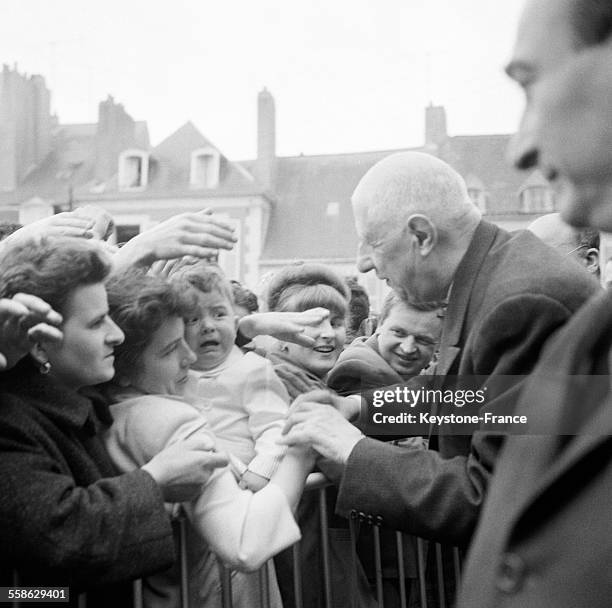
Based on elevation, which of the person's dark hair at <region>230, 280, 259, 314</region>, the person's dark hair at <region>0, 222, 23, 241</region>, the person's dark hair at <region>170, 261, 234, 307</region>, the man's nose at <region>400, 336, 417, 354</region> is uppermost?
the person's dark hair at <region>0, 222, 23, 241</region>

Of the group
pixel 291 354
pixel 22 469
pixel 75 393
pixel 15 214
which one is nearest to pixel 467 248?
pixel 291 354

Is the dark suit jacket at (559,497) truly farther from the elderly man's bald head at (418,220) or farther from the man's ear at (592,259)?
the man's ear at (592,259)

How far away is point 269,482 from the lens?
1.57 meters

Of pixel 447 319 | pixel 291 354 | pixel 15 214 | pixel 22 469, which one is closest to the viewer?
pixel 22 469

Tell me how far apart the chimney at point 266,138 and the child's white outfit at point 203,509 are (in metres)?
14.7

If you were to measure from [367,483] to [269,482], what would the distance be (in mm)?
194

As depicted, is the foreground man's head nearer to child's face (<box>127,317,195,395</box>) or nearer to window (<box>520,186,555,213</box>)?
child's face (<box>127,317,195,395</box>)

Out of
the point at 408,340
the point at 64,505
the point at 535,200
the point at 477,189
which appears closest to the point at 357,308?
the point at 408,340

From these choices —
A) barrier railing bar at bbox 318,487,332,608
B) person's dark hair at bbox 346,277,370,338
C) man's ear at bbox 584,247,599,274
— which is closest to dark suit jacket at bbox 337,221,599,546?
barrier railing bar at bbox 318,487,332,608

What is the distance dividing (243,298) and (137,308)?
48.0 inches

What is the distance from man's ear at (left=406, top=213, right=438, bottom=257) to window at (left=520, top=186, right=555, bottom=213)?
341 inches

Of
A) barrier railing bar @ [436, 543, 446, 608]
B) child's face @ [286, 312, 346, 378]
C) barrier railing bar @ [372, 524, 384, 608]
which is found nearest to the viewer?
barrier railing bar @ [372, 524, 384, 608]

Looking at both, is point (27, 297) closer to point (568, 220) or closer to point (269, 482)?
point (269, 482)

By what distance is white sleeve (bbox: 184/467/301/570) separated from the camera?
1394mm
